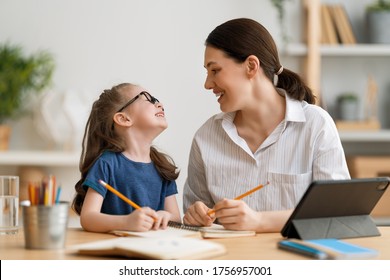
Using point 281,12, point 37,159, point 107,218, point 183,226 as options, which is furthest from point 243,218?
point 281,12

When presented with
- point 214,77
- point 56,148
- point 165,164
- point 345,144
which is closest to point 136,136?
point 165,164

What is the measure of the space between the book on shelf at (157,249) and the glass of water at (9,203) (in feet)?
1.01

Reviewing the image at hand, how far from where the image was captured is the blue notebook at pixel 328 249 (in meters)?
1.13

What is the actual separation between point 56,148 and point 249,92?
231 centimetres

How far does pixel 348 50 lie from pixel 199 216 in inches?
102

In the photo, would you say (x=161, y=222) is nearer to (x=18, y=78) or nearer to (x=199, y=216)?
(x=199, y=216)

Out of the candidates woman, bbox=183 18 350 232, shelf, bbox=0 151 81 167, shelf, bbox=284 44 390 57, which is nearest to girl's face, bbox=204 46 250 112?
woman, bbox=183 18 350 232

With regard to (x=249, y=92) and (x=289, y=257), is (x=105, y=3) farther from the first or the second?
(x=289, y=257)

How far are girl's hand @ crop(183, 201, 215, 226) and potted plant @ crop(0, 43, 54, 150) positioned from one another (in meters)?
2.48

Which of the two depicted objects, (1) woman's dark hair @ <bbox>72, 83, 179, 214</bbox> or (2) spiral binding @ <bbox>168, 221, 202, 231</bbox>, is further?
(1) woman's dark hair @ <bbox>72, 83, 179, 214</bbox>

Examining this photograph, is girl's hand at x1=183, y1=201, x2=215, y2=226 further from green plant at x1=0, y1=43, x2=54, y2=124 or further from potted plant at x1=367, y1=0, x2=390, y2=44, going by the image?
potted plant at x1=367, y1=0, x2=390, y2=44

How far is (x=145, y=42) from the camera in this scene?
4.12m

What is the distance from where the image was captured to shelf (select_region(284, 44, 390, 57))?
12.8ft

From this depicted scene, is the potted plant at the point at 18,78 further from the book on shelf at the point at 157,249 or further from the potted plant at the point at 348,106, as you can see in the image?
the book on shelf at the point at 157,249
